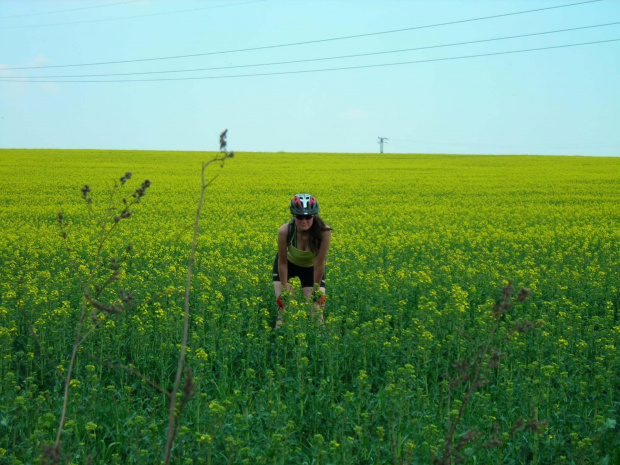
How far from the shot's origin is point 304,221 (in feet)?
22.0

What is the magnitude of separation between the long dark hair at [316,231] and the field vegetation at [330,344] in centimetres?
84

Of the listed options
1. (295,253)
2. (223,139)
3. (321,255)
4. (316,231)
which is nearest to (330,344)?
(321,255)

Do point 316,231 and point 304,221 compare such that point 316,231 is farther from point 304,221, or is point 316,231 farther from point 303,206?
point 303,206

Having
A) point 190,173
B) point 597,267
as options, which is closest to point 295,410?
point 597,267

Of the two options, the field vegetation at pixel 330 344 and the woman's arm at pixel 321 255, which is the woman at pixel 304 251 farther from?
the field vegetation at pixel 330 344

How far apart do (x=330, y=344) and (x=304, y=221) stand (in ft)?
5.02

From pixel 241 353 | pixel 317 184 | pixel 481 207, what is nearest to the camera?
pixel 241 353

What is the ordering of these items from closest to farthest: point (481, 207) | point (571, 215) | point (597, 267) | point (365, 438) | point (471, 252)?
point (365, 438) < point (597, 267) < point (471, 252) < point (571, 215) < point (481, 207)

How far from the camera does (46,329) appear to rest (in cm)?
667

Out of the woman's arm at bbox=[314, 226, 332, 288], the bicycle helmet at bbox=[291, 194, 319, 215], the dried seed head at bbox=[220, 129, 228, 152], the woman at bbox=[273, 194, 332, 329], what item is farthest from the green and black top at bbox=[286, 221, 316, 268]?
the dried seed head at bbox=[220, 129, 228, 152]

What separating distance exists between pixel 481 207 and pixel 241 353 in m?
16.5

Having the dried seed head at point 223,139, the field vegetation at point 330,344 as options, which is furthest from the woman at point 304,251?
the dried seed head at point 223,139

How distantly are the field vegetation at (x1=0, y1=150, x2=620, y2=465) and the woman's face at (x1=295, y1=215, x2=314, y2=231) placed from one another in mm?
985

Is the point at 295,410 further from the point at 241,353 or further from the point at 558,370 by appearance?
the point at 558,370
